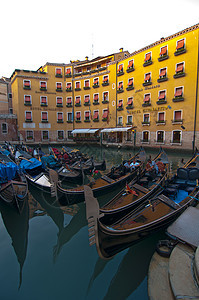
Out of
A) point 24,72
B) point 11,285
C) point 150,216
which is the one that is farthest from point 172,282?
point 24,72

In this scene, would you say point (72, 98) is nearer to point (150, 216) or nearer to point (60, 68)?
point (60, 68)

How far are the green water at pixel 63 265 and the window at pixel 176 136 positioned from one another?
1453cm

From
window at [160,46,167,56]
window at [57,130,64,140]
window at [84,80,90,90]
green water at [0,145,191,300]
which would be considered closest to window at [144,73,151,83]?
window at [160,46,167,56]

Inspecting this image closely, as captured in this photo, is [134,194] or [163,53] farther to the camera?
[163,53]

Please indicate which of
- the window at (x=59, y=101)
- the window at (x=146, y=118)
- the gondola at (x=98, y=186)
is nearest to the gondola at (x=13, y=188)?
the gondola at (x=98, y=186)

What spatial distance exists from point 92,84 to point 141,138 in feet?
35.4

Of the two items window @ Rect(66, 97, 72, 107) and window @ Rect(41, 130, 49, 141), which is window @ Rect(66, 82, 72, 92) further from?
window @ Rect(41, 130, 49, 141)

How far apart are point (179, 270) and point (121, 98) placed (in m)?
20.8

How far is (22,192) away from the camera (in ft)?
18.6

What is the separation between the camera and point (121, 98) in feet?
70.4

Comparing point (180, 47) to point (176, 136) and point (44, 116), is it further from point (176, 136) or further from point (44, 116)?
point (44, 116)

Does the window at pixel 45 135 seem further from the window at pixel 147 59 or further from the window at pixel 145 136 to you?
the window at pixel 147 59

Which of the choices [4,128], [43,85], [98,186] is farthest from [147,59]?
[4,128]

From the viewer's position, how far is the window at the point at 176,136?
17047 millimetres
